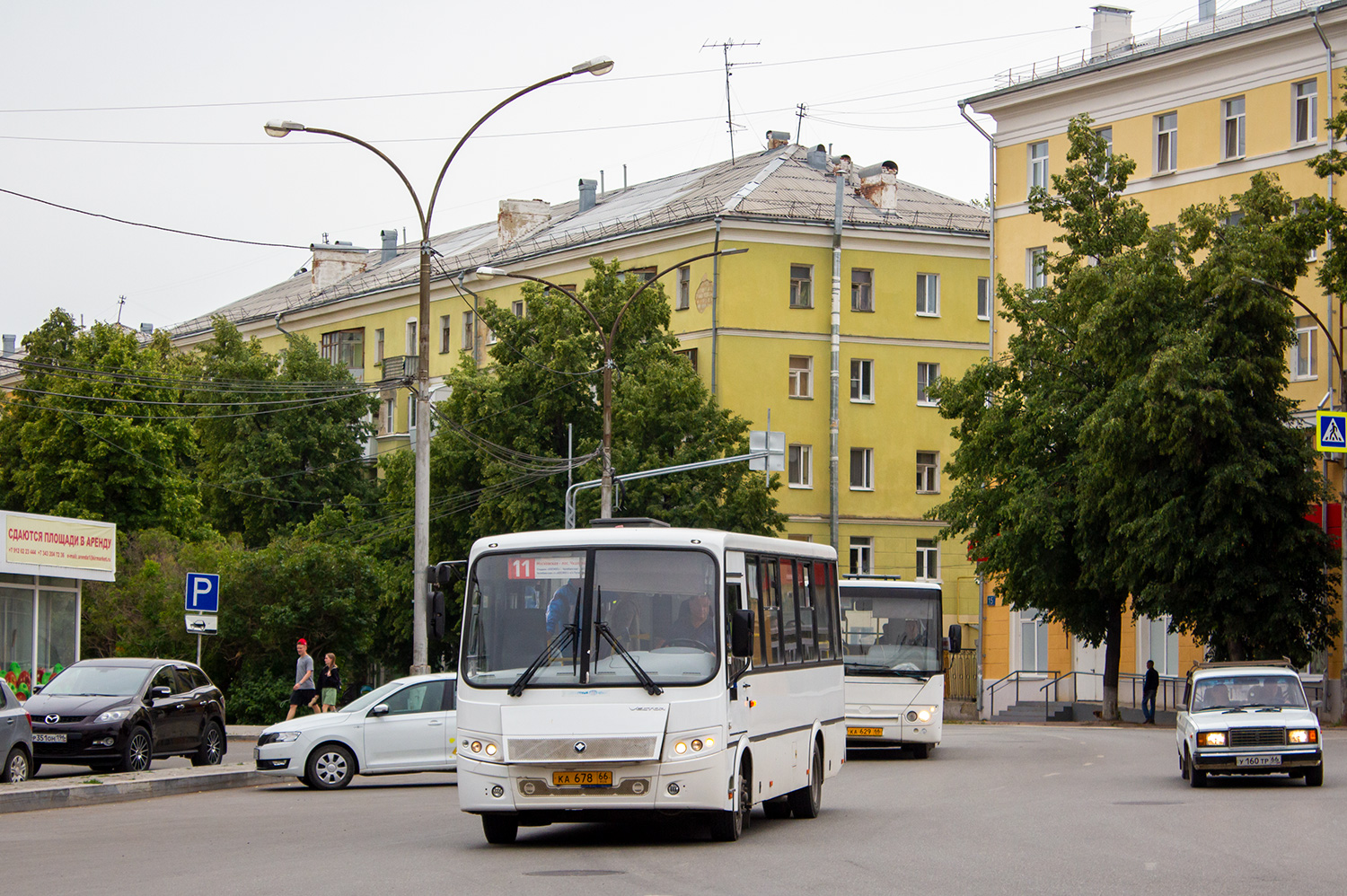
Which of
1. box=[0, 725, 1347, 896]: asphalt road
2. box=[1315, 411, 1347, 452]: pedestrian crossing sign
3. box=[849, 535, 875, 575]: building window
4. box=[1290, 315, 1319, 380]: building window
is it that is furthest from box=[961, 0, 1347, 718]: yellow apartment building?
box=[0, 725, 1347, 896]: asphalt road

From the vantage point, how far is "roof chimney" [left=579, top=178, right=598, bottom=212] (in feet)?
250

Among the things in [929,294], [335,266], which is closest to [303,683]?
[929,294]

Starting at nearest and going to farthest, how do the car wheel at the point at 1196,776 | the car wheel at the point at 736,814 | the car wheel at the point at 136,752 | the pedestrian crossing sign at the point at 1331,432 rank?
the car wheel at the point at 736,814 < the car wheel at the point at 1196,776 < the car wheel at the point at 136,752 < the pedestrian crossing sign at the point at 1331,432

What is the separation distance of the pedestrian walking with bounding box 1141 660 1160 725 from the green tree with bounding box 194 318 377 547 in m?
33.4

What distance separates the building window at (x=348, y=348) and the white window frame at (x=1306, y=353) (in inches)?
1666

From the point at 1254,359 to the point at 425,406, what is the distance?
2110 cm

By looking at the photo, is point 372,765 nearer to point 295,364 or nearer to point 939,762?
point 939,762

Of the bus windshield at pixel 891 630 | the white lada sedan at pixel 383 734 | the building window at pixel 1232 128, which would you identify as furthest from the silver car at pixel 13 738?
the building window at pixel 1232 128

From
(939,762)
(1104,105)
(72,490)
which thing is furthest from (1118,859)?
(72,490)

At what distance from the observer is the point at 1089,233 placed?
45.8 m

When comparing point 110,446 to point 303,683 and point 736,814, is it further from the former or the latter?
point 736,814

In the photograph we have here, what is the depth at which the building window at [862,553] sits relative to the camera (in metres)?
63.5

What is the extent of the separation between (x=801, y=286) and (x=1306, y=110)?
789 inches

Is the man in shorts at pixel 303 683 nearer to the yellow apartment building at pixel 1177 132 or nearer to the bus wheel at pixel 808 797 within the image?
the bus wheel at pixel 808 797
